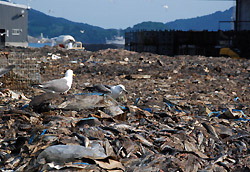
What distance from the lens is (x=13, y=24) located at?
170 feet

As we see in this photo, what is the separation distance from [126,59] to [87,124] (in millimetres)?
13402

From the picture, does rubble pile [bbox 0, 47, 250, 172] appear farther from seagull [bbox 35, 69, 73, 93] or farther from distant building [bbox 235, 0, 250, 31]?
distant building [bbox 235, 0, 250, 31]

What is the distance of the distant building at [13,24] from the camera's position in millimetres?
49750

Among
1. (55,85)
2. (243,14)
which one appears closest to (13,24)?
(243,14)

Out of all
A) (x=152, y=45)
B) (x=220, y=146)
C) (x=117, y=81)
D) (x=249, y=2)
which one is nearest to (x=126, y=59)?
(x=117, y=81)

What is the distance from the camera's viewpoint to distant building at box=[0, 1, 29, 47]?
163 feet

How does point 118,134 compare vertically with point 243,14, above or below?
below

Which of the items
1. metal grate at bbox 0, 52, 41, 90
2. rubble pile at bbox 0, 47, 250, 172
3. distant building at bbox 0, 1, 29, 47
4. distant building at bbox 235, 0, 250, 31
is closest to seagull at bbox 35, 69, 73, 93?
rubble pile at bbox 0, 47, 250, 172

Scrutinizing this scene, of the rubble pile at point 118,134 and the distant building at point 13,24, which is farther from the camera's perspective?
the distant building at point 13,24

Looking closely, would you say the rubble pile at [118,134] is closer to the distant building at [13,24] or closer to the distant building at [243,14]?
the distant building at [243,14]

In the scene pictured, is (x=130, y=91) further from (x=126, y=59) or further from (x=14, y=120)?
(x=126, y=59)

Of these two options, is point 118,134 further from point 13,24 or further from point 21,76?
point 13,24

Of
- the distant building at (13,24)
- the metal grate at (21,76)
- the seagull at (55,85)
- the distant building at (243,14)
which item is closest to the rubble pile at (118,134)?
the metal grate at (21,76)

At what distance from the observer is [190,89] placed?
11562 millimetres
